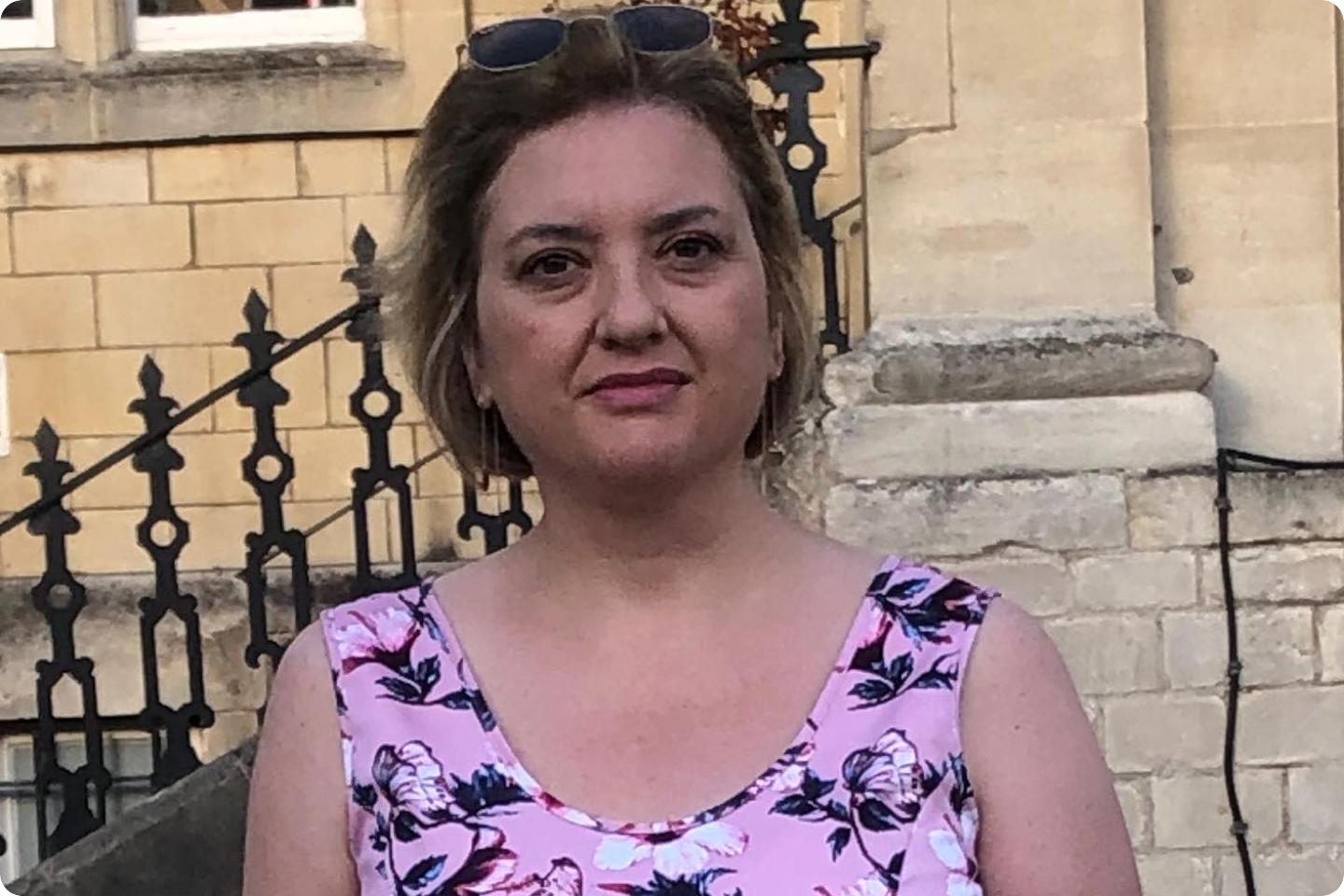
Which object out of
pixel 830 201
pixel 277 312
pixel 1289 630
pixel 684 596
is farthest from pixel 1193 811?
pixel 277 312

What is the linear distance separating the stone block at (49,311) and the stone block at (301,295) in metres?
0.68

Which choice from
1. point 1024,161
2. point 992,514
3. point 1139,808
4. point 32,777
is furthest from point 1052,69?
point 32,777

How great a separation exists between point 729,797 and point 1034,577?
304 cm

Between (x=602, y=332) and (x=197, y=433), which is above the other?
(x=602, y=332)

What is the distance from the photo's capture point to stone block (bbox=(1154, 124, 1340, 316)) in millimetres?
5023

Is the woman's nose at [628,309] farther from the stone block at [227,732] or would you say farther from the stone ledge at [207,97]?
the stone ledge at [207,97]

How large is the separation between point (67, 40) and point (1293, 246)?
4348 mm

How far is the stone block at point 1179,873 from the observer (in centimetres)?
468

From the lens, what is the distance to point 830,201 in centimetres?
657

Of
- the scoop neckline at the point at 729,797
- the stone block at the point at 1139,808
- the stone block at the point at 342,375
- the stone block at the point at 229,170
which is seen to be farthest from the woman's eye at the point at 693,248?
the stone block at the point at 229,170

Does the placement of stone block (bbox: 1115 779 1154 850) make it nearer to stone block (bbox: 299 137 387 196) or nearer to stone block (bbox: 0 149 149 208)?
stone block (bbox: 299 137 387 196)

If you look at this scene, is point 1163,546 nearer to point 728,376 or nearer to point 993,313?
point 993,313

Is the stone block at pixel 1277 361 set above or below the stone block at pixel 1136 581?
above

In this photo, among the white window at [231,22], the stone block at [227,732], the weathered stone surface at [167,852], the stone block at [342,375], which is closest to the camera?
the weathered stone surface at [167,852]
